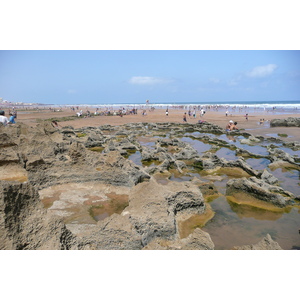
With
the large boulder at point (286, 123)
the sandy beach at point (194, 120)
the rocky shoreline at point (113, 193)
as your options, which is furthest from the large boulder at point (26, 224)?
the large boulder at point (286, 123)

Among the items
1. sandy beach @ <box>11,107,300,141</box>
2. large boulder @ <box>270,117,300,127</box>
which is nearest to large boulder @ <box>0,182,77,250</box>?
sandy beach @ <box>11,107,300,141</box>

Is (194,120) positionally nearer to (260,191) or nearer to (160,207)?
(260,191)

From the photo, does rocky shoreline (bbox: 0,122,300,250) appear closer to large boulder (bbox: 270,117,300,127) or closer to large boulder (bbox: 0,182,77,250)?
large boulder (bbox: 0,182,77,250)

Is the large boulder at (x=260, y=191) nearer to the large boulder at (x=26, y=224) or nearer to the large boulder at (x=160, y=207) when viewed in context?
the large boulder at (x=160, y=207)

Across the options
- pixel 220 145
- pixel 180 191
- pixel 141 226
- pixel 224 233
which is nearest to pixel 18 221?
pixel 141 226

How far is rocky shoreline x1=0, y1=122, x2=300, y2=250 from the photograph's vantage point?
11.7 feet

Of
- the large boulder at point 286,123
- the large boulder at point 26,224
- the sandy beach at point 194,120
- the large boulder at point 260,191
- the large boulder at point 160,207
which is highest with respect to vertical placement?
the large boulder at point 26,224

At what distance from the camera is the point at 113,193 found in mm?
6934

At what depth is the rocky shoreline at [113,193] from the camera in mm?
3553

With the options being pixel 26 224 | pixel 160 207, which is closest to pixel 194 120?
pixel 160 207

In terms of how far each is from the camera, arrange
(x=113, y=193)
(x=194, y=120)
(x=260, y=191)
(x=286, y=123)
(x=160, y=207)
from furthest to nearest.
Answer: (x=194, y=120) < (x=286, y=123) < (x=113, y=193) < (x=260, y=191) < (x=160, y=207)

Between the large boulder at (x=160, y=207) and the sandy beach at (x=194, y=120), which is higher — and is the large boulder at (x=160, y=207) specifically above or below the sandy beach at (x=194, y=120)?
above

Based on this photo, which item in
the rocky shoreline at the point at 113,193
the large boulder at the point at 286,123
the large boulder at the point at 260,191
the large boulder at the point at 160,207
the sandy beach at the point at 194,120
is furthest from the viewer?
the large boulder at the point at 286,123
